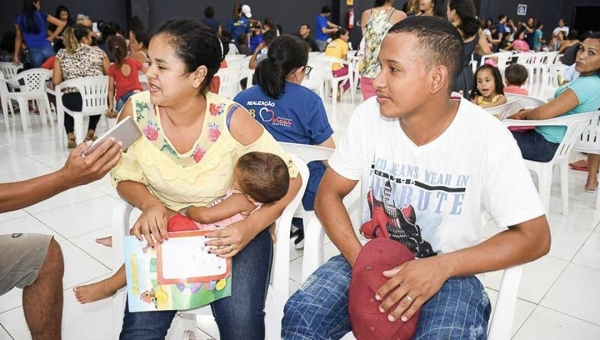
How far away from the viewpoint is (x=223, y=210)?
5.08ft

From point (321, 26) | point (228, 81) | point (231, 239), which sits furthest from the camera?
point (321, 26)

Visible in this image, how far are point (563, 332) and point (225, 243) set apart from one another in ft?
4.89

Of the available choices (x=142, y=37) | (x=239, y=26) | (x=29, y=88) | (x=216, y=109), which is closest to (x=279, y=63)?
(x=216, y=109)

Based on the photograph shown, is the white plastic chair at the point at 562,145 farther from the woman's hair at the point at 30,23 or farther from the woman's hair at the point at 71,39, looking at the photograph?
the woman's hair at the point at 30,23

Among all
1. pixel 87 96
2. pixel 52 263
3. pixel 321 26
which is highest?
pixel 321 26

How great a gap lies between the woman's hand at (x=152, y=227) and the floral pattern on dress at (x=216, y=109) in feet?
1.25

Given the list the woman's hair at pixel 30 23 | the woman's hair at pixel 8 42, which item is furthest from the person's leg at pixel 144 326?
the woman's hair at pixel 8 42

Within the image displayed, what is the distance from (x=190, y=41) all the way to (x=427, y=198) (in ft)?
2.90

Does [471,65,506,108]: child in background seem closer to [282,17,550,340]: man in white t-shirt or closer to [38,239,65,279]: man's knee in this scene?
[282,17,550,340]: man in white t-shirt

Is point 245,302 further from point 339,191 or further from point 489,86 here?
point 489,86

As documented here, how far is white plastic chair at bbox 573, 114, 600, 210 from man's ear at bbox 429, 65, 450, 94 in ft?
7.76

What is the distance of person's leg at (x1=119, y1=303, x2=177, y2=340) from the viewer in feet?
4.41

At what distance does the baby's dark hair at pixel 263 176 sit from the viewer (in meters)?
1.52

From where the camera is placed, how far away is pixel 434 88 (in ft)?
4.38
